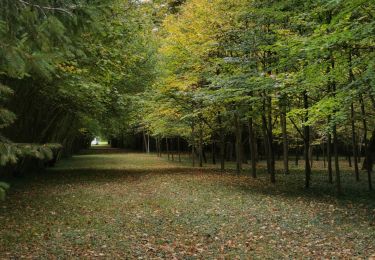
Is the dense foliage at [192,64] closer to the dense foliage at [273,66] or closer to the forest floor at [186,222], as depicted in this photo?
the dense foliage at [273,66]

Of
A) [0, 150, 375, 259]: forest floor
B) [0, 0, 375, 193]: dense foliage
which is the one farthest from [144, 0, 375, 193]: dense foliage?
[0, 150, 375, 259]: forest floor

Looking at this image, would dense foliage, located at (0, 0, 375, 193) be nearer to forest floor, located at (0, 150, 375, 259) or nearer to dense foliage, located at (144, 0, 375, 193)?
dense foliage, located at (144, 0, 375, 193)

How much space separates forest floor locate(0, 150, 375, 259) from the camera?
7.89 metres

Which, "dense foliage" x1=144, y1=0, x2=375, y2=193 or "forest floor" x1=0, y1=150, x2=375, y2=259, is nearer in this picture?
"forest floor" x1=0, y1=150, x2=375, y2=259

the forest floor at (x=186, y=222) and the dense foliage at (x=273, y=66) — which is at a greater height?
the dense foliage at (x=273, y=66)

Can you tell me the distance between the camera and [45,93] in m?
15.9

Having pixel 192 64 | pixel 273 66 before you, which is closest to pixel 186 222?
pixel 273 66

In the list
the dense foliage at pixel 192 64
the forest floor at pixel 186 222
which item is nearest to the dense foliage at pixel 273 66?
the dense foliage at pixel 192 64

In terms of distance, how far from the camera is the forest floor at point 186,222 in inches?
311

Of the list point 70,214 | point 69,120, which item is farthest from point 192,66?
point 70,214

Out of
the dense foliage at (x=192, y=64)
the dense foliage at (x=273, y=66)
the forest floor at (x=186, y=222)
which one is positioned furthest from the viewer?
the dense foliage at (x=273, y=66)

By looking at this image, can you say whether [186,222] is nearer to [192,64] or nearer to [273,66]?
[273,66]

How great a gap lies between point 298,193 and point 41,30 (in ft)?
43.4

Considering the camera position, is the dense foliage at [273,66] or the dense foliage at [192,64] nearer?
the dense foliage at [192,64]
